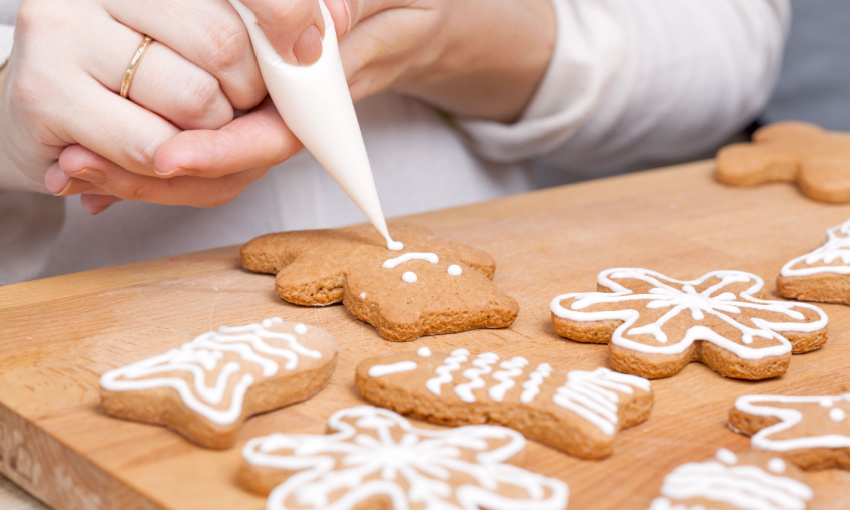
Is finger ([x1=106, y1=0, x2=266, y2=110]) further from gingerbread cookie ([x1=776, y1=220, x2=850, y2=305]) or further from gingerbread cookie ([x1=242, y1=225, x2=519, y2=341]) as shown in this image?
gingerbread cookie ([x1=776, y1=220, x2=850, y2=305])

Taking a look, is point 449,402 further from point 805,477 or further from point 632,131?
point 632,131

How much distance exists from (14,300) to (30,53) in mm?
389

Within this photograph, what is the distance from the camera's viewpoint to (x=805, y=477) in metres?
0.79

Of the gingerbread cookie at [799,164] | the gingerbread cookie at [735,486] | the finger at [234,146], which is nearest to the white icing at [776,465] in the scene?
the gingerbread cookie at [735,486]

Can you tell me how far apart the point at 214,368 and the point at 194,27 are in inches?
20.2

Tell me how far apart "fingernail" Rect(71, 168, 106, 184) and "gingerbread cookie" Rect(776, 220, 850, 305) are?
1123 mm

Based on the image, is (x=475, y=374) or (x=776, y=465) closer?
(x=776, y=465)

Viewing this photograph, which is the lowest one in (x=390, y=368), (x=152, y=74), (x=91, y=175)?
(x=390, y=368)

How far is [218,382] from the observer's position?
0.88 metres

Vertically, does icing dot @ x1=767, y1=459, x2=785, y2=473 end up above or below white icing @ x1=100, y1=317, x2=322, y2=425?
below

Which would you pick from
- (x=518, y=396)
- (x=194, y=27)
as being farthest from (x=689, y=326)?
(x=194, y=27)

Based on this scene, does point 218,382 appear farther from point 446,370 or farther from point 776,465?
point 776,465

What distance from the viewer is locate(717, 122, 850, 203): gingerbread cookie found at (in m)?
1.79

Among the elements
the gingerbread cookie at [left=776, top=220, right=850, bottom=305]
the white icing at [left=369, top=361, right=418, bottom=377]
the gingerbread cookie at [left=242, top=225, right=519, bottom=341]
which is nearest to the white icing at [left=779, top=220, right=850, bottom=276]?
the gingerbread cookie at [left=776, top=220, right=850, bottom=305]
